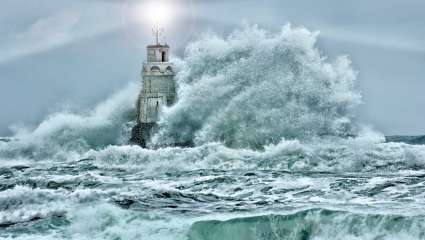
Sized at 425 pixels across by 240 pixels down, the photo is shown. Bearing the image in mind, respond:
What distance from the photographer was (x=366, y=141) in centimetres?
3825

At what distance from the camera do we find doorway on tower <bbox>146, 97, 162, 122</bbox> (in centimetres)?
5031

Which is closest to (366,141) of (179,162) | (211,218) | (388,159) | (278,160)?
(388,159)

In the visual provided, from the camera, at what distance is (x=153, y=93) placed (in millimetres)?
51188

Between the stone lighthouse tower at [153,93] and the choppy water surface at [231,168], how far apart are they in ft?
4.38

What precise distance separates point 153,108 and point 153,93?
1.00 metres

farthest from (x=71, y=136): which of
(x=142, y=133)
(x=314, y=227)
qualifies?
(x=314, y=227)

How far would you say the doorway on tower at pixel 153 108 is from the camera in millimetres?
50312

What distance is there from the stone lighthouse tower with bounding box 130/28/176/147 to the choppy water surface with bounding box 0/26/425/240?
Answer: 1.33 metres

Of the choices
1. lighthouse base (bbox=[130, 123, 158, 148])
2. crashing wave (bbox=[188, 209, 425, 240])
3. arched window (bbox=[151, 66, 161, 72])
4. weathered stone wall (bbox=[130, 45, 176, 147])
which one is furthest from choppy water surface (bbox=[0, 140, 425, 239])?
arched window (bbox=[151, 66, 161, 72])

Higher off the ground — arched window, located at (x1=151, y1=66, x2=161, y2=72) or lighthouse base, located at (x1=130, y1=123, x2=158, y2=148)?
arched window, located at (x1=151, y1=66, x2=161, y2=72)

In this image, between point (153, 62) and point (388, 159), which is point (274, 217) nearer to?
point (388, 159)

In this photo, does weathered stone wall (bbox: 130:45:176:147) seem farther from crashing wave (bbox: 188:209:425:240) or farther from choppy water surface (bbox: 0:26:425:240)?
crashing wave (bbox: 188:209:425:240)

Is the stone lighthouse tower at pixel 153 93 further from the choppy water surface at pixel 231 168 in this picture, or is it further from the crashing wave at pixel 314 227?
the crashing wave at pixel 314 227

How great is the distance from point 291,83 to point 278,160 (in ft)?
24.0
